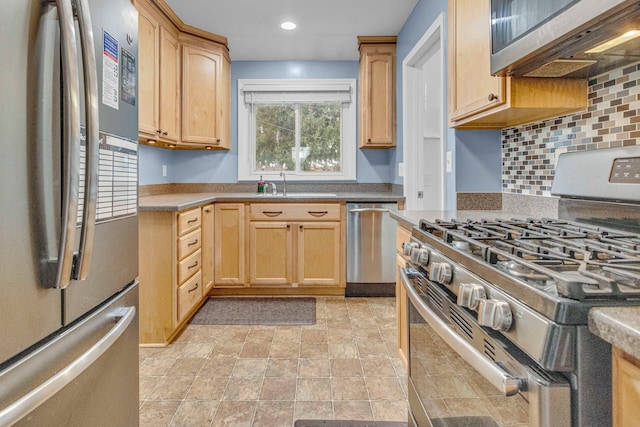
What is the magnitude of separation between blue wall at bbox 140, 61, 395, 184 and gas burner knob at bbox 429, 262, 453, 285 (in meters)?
3.00

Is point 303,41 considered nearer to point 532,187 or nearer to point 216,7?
point 216,7

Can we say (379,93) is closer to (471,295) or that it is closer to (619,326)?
(471,295)

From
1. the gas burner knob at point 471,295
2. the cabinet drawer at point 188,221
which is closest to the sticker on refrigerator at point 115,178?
the gas burner knob at point 471,295

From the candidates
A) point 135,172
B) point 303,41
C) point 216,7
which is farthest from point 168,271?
point 303,41

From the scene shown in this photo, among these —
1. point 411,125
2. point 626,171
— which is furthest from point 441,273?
point 411,125

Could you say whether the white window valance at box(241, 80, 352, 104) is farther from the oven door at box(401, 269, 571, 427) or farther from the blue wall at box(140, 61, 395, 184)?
the oven door at box(401, 269, 571, 427)

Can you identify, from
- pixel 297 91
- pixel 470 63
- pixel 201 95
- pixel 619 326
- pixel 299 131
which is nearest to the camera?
pixel 619 326

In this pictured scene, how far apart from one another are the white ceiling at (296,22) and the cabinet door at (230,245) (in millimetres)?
1501

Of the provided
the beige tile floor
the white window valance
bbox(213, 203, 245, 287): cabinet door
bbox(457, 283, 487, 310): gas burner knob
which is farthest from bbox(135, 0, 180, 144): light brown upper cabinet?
bbox(457, 283, 487, 310): gas burner knob

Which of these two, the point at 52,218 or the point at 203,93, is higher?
the point at 203,93

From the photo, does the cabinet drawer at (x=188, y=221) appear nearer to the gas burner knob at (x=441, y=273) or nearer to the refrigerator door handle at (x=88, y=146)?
the refrigerator door handle at (x=88, y=146)

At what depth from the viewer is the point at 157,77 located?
295cm

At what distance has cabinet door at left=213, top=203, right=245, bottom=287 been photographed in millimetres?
3453

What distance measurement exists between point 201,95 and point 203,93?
0.09ft
